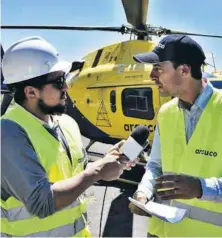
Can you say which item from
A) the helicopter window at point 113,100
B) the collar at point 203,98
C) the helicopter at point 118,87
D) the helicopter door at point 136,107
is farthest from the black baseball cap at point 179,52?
the helicopter window at point 113,100

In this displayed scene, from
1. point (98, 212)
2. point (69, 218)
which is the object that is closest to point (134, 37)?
point (98, 212)

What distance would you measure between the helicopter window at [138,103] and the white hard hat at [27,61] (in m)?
6.11

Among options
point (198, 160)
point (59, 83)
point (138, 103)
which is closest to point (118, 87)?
point (138, 103)

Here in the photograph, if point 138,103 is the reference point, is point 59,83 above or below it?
above

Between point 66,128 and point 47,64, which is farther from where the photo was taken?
point 66,128

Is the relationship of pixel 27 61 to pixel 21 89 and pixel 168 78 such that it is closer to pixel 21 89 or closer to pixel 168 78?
pixel 21 89

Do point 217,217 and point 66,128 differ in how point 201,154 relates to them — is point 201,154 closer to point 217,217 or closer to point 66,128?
point 217,217

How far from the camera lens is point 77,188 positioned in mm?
1810

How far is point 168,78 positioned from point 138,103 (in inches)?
232

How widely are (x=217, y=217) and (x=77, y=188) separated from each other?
2.73 ft

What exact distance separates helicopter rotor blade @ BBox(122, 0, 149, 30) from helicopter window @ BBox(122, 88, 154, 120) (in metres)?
1.33

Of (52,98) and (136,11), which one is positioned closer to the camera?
(52,98)

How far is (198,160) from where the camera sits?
2234 mm

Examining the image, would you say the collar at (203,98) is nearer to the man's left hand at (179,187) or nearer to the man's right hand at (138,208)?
the man's left hand at (179,187)
